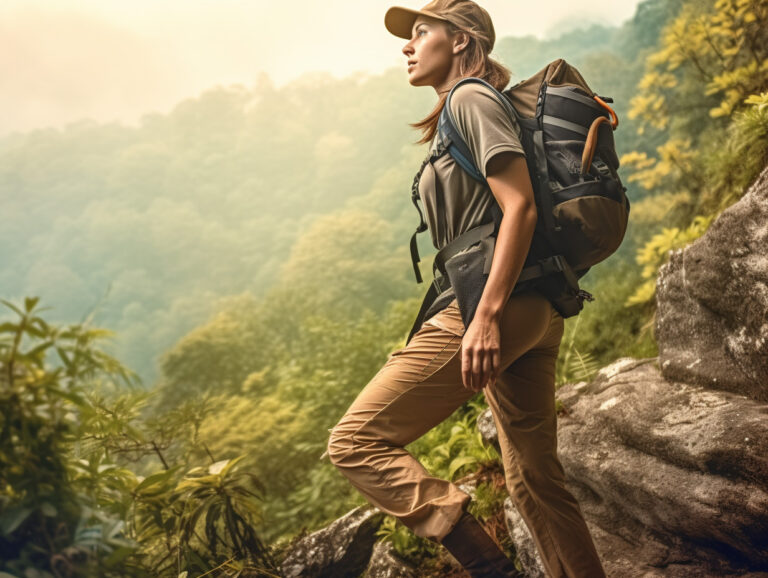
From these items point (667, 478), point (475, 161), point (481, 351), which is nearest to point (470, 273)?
point (481, 351)

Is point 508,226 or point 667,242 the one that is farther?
point 667,242

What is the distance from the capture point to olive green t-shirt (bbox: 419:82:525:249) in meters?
1.48

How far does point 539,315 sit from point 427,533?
0.70 metres

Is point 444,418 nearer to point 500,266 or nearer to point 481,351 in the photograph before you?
point 481,351

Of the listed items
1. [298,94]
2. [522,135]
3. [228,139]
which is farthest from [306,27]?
[522,135]

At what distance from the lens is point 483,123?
4.90ft

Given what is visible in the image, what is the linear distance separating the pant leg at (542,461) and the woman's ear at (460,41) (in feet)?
3.24

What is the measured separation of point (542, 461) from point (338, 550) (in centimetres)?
144

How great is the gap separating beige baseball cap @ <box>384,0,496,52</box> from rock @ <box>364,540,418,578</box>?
2.29m

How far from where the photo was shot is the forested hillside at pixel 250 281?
118 centimetres

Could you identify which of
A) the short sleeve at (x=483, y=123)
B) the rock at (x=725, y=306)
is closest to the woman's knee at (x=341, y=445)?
the short sleeve at (x=483, y=123)

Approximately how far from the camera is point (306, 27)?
11.8 meters

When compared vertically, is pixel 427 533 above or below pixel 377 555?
above

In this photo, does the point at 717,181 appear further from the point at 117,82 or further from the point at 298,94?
the point at 117,82
